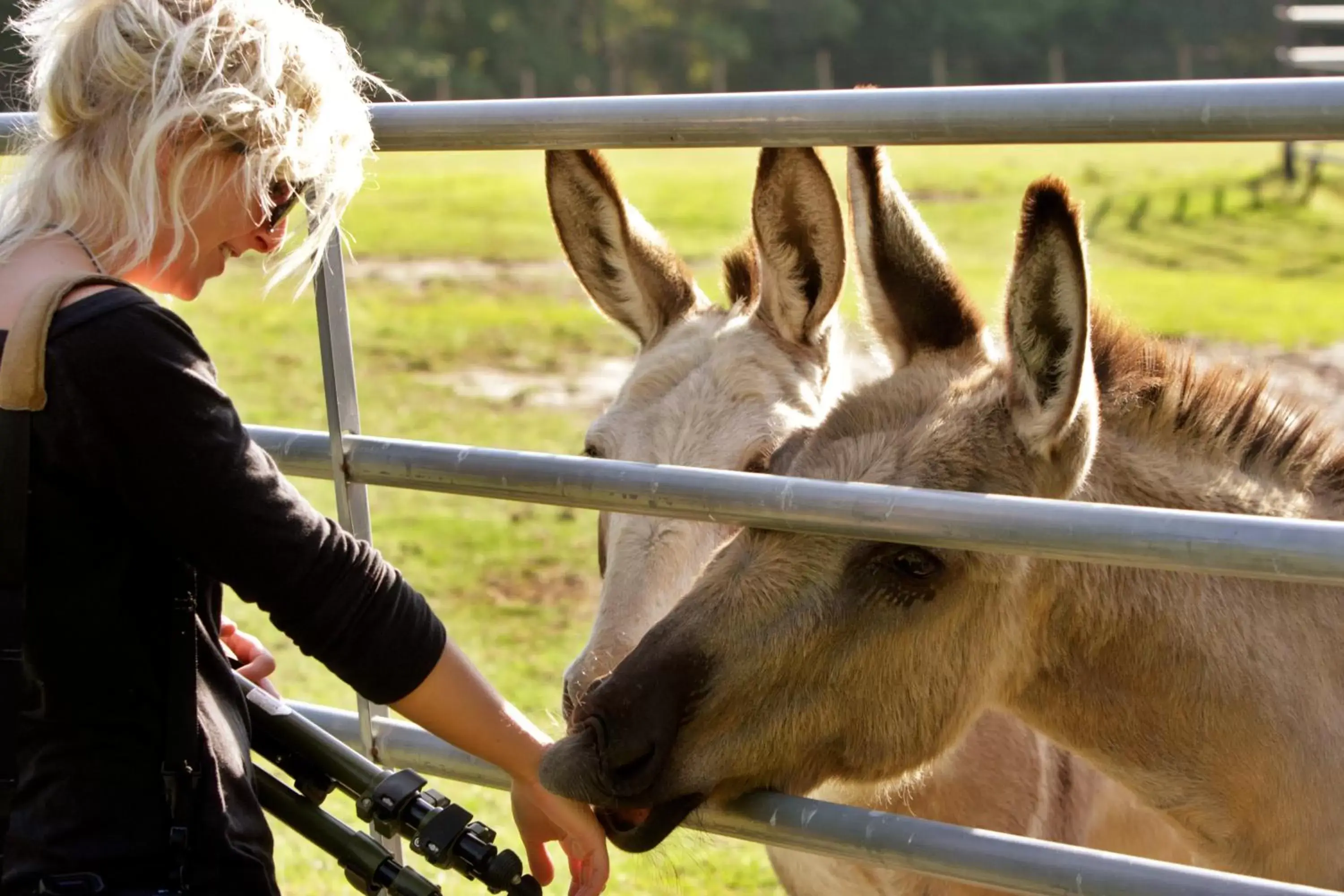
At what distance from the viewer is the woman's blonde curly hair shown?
6.47ft

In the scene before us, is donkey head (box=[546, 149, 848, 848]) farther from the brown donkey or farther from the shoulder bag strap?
the shoulder bag strap

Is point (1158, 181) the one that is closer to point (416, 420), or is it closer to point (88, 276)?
point (416, 420)

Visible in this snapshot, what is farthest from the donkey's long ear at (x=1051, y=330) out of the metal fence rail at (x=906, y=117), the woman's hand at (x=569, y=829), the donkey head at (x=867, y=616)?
the woman's hand at (x=569, y=829)

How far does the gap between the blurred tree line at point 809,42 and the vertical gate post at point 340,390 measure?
117 feet

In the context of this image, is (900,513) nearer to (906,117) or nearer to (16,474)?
(906,117)

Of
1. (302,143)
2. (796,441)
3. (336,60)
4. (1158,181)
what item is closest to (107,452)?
(302,143)

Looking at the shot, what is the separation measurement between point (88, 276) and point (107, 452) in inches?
9.0

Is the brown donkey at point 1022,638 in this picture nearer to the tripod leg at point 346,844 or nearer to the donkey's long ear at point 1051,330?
the donkey's long ear at point 1051,330

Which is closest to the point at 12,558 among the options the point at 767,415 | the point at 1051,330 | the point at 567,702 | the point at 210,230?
the point at 210,230

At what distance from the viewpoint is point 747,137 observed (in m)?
2.21

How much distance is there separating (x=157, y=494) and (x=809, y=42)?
45078mm

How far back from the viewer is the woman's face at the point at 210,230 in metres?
2.06

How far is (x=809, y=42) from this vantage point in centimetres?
4488

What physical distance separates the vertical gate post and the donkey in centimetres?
48
